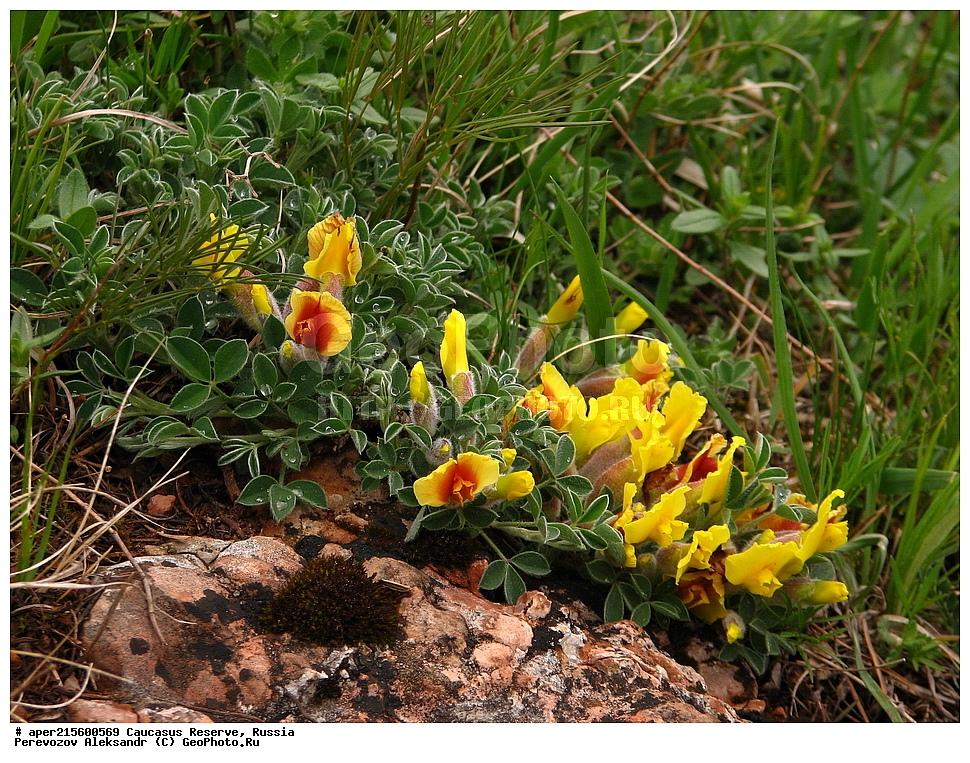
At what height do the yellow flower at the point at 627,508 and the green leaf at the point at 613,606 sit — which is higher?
the yellow flower at the point at 627,508

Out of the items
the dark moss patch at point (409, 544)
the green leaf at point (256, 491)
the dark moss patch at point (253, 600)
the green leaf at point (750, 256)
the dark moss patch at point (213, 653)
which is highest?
the green leaf at point (750, 256)

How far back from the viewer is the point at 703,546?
2.13 meters

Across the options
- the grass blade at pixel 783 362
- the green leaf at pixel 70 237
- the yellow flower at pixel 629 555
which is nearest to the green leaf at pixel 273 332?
the green leaf at pixel 70 237

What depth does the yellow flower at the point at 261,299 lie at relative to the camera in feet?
7.08

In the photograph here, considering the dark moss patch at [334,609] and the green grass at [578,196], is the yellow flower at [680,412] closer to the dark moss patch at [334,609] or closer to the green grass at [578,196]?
the green grass at [578,196]

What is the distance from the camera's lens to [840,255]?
3.31 meters

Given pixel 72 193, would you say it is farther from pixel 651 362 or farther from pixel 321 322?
pixel 651 362

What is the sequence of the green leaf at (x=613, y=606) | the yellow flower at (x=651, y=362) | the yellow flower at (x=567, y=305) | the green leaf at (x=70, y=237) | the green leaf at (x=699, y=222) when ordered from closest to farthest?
1. the green leaf at (x=70, y=237)
2. the green leaf at (x=613, y=606)
3. the yellow flower at (x=651, y=362)
4. the yellow flower at (x=567, y=305)
5. the green leaf at (x=699, y=222)

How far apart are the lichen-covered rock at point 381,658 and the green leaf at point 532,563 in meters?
0.06

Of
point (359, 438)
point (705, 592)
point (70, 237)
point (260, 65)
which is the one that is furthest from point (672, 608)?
point (260, 65)

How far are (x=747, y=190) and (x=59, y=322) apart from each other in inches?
90.4

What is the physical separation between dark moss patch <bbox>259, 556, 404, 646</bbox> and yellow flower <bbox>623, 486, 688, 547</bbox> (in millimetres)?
524
